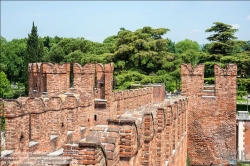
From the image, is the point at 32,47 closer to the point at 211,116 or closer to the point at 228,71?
the point at 211,116

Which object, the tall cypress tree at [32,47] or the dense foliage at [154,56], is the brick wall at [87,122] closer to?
the dense foliage at [154,56]

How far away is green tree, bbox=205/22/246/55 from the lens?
113ft

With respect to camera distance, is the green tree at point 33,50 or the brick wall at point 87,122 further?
the green tree at point 33,50

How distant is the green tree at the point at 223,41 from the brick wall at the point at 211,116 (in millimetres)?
16246

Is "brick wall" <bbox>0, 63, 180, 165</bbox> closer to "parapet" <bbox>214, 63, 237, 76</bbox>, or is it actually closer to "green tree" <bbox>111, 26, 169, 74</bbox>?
"parapet" <bbox>214, 63, 237, 76</bbox>

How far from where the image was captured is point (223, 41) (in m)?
35.0

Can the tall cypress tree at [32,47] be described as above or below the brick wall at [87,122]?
above

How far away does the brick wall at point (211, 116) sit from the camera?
18.6 metres

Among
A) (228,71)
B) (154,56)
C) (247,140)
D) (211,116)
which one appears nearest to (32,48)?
(154,56)

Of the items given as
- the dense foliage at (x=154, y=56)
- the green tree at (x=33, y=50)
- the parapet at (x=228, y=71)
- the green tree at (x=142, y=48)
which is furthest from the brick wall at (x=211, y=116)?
the green tree at (x=33, y=50)

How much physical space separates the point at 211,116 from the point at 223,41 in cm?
1779

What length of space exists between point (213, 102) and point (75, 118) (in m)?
7.50

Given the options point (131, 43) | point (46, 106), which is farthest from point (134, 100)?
point (131, 43)

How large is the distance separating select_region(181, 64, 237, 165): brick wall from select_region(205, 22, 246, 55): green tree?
53.3 feet
